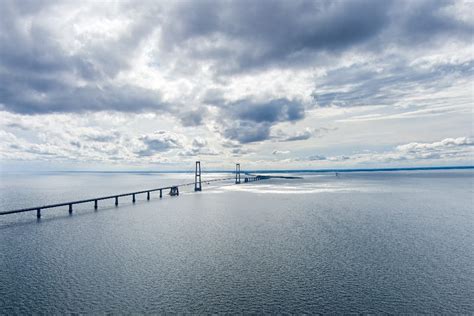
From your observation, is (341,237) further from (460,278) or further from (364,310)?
(364,310)

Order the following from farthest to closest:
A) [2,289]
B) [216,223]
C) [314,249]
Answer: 1. [216,223]
2. [314,249]
3. [2,289]

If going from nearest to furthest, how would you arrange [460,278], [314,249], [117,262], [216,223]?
1. [460,278]
2. [117,262]
3. [314,249]
4. [216,223]

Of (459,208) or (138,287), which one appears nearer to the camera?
(138,287)

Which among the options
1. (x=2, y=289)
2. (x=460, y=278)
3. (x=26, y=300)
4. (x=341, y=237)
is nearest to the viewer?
(x=26, y=300)

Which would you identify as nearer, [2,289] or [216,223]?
[2,289]

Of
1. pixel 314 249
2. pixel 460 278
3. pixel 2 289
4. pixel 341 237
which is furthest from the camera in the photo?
pixel 341 237

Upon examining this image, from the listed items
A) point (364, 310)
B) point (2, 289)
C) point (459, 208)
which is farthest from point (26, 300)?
point (459, 208)

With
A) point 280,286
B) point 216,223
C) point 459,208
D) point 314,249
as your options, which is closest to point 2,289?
point 280,286

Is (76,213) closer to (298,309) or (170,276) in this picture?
(170,276)
